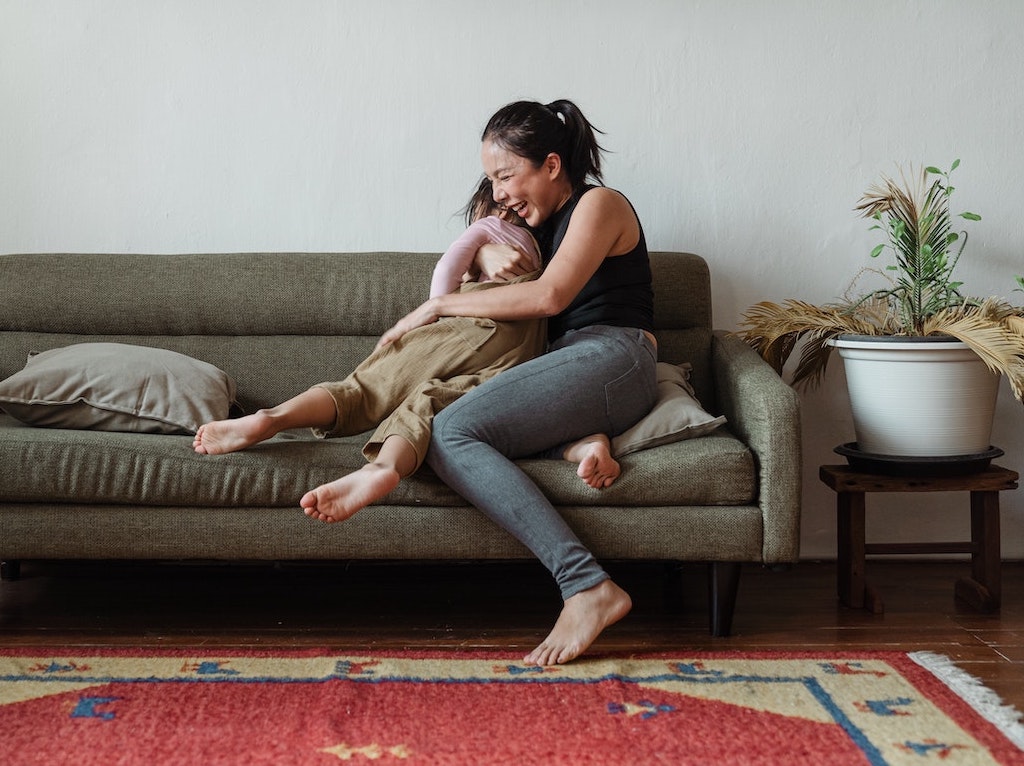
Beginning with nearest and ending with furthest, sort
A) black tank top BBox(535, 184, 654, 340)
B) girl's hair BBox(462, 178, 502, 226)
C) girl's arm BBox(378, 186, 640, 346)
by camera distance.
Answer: girl's arm BBox(378, 186, 640, 346)
black tank top BBox(535, 184, 654, 340)
girl's hair BBox(462, 178, 502, 226)

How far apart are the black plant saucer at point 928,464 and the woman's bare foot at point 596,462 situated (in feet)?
2.28

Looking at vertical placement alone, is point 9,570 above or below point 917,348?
below

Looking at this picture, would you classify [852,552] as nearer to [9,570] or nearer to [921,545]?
[921,545]

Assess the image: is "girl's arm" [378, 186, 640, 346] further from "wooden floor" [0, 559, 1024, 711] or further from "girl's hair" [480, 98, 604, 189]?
"wooden floor" [0, 559, 1024, 711]

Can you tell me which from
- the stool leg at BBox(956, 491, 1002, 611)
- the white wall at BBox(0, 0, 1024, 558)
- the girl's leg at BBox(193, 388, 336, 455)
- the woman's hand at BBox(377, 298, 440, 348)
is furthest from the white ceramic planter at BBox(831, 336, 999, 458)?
the girl's leg at BBox(193, 388, 336, 455)

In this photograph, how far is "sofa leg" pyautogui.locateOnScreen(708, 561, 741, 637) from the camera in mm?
2041

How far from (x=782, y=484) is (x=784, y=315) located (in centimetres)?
65

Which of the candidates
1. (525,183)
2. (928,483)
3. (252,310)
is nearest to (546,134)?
(525,183)

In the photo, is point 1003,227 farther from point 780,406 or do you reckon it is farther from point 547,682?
point 547,682

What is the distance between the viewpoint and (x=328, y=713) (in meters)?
1.62

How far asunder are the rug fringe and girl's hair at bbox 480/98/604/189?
1224 millimetres

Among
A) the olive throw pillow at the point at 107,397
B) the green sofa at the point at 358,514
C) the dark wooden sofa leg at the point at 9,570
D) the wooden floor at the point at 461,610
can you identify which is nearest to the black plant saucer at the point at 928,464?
the wooden floor at the point at 461,610

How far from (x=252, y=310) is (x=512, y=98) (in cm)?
91

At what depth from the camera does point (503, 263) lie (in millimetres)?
2229
